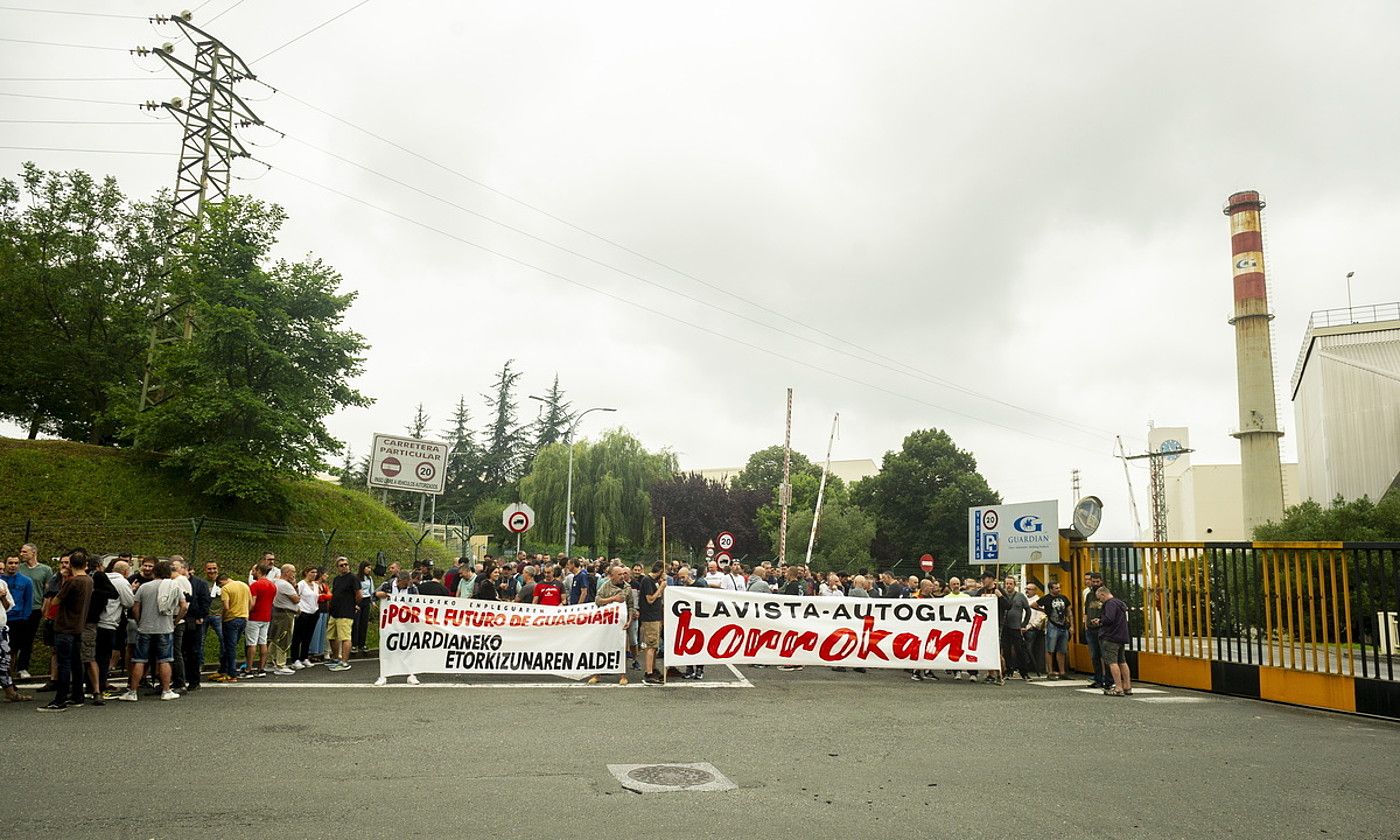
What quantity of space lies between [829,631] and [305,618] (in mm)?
8849

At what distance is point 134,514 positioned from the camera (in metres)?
23.4

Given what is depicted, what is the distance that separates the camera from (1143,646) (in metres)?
14.6

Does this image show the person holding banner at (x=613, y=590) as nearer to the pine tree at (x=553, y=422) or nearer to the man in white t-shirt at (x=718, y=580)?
the man in white t-shirt at (x=718, y=580)

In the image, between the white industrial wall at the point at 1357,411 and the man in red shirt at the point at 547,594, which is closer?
the man in red shirt at the point at 547,594

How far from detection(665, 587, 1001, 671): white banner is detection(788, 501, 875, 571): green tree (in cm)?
3643

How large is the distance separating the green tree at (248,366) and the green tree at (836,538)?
3254 cm

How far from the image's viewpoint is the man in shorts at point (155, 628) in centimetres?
1071

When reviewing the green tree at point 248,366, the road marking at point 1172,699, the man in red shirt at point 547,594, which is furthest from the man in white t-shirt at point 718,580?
the green tree at point 248,366

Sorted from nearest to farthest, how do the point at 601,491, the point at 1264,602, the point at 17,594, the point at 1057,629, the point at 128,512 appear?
the point at 17,594, the point at 1264,602, the point at 1057,629, the point at 128,512, the point at 601,491

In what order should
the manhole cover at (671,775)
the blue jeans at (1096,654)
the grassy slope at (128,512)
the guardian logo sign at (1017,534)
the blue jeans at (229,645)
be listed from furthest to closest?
1. the grassy slope at (128,512)
2. the guardian logo sign at (1017,534)
3. the blue jeans at (1096,654)
4. the blue jeans at (229,645)
5. the manhole cover at (671,775)

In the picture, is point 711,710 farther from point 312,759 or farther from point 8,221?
point 8,221

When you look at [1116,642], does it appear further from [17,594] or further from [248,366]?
[248,366]

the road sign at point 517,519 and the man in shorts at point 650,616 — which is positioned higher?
the road sign at point 517,519

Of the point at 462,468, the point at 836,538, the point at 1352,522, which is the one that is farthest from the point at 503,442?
the point at 1352,522
